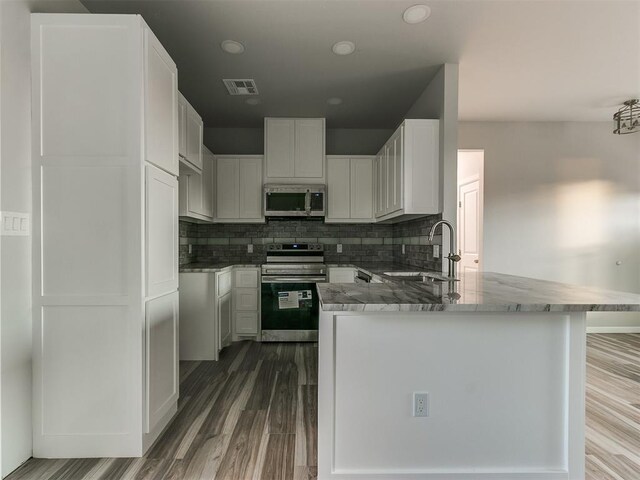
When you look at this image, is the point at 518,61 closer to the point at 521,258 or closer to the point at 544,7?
the point at 544,7

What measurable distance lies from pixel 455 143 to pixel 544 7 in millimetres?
980

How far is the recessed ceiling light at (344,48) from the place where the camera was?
2463 mm

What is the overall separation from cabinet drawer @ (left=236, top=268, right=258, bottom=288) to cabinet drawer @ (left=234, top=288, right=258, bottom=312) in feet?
0.16

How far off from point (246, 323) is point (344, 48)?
9.44 feet

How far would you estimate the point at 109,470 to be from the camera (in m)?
1.64

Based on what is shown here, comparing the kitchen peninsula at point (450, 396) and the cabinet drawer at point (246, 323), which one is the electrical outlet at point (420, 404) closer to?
the kitchen peninsula at point (450, 396)

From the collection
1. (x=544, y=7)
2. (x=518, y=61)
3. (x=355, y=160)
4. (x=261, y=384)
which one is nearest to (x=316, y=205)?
(x=355, y=160)

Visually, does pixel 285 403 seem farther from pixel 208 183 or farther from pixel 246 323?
pixel 208 183

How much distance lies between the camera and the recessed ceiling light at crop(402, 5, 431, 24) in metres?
2.09

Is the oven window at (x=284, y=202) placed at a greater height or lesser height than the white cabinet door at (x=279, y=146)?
lesser

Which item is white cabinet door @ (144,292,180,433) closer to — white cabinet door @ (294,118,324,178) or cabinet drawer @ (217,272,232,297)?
cabinet drawer @ (217,272,232,297)

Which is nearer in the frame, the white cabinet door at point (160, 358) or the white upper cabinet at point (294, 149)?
the white cabinet door at point (160, 358)

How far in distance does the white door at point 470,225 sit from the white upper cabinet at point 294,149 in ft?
6.84

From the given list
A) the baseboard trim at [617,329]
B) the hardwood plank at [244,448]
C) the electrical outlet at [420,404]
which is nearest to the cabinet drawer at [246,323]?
the hardwood plank at [244,448]
